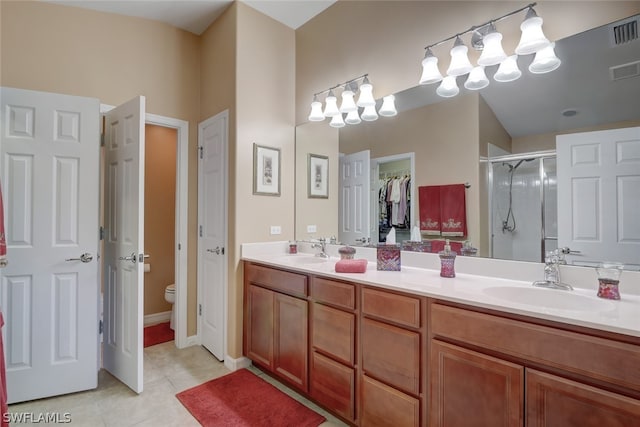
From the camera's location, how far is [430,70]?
191 cm

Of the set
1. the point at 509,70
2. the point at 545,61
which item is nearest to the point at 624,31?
the point at 545,61

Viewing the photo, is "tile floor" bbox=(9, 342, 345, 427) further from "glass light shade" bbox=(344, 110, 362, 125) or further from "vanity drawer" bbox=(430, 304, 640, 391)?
"glass light shade" bbox=(344, 110, 362, 125)

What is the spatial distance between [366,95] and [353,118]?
229mm

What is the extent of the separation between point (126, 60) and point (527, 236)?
3231 mm

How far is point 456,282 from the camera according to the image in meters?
1.59

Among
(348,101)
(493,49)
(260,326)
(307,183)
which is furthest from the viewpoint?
(307,183)

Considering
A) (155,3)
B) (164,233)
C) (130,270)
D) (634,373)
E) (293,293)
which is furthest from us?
(164,233)

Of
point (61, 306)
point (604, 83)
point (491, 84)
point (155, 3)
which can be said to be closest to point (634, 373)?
point (604, 83)

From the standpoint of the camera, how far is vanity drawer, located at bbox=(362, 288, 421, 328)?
1.43 meters

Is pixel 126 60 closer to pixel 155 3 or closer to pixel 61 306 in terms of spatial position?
pixel 155 3

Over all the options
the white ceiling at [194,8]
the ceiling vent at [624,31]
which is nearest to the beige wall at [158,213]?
the white ceiling at [194,8]

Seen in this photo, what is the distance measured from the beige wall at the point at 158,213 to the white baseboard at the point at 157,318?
4 centimetres

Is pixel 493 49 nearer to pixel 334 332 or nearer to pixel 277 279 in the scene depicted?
pixel 334 332

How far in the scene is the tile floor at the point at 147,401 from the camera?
6.10 feet
